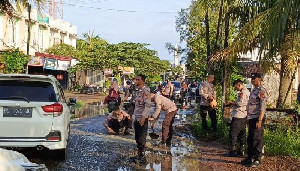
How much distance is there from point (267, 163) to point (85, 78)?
41599mm

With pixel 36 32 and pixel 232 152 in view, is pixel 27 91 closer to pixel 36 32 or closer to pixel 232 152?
pixel 232 152

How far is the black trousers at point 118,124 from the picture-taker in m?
12.2

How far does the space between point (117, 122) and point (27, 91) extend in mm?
4775

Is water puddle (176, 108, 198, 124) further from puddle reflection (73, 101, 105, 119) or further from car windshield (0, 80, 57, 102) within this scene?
car windshield (0, 80, 57, 102)

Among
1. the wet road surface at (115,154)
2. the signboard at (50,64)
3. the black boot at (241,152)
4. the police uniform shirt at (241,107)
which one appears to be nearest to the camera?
the wet road surface at (115,154)

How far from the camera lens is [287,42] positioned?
9.92 metres

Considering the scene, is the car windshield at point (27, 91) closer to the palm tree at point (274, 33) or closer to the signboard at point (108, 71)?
the palm tree at point (274, 33)

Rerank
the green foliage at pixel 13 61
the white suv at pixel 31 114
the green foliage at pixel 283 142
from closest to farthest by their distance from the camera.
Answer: the white suv at pixel 31 114
the green foliage at pixel 283 142
the green foliage at pixel 13 61

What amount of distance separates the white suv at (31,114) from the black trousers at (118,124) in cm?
436

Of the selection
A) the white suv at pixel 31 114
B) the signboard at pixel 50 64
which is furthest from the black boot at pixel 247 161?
the signboard at pixel 50 64

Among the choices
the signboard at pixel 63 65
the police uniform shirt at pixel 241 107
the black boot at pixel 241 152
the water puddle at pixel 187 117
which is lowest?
the water puddle at pixel 187 117

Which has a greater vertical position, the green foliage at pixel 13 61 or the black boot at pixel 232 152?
the green foliage at pixel 13 61

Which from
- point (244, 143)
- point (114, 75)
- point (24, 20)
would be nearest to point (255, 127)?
point (244, 143)

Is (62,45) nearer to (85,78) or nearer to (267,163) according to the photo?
(85,78)
